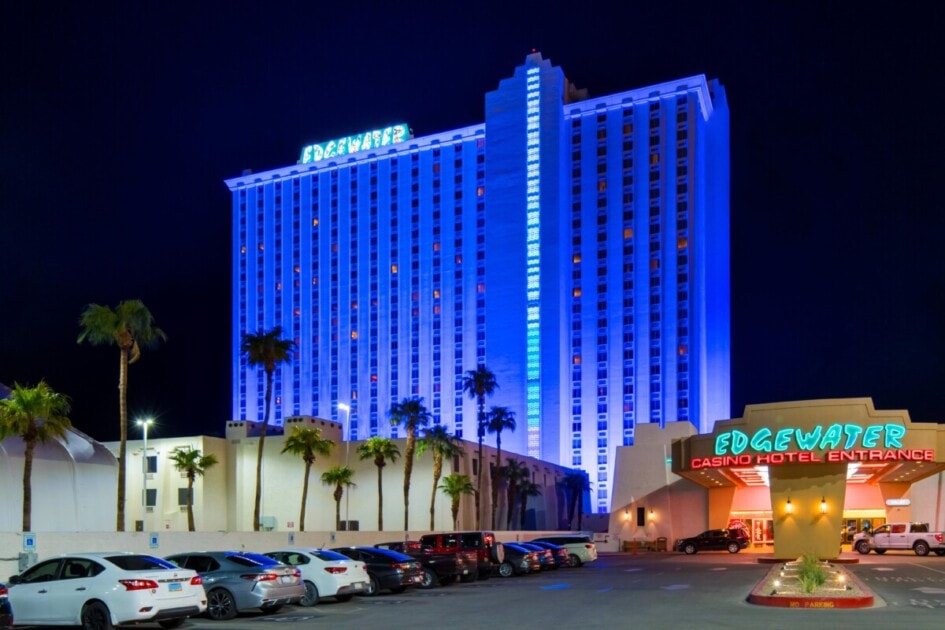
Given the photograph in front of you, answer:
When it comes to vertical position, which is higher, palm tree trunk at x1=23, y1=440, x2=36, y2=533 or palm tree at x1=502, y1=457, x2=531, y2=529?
palm tree trunk at x1=23, y1=440, x2=36, y2=533

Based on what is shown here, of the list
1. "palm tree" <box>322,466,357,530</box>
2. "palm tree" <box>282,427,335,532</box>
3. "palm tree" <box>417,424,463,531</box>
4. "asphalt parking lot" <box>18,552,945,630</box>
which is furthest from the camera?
"palm tree" <box>417,424,463,531</box>

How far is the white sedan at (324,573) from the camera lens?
25984 millimetres

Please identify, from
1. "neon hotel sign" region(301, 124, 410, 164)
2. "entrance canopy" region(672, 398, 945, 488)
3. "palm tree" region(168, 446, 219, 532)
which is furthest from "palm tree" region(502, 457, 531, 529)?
"neon hotel sign" region(301, 124, 410, 164)

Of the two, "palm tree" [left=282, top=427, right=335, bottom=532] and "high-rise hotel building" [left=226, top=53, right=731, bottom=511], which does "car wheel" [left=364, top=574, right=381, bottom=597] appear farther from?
"high-rise hotel building" [left=226, top=53, right=731, bottom=511]

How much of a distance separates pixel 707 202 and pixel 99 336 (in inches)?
3973

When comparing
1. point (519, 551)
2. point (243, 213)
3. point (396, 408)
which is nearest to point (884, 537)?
point (519, 551)

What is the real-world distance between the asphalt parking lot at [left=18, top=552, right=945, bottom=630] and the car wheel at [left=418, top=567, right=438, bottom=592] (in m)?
0.43

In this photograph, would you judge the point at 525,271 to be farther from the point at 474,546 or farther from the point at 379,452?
the point at 474,546

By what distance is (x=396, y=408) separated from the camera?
83688mm

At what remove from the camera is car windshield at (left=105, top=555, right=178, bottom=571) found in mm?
19516

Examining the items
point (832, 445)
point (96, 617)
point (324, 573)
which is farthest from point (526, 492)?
point (96, 617)

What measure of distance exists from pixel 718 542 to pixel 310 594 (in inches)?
1694

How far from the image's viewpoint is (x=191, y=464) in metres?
72.4

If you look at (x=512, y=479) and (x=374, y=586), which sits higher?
(x=374, y=586)
